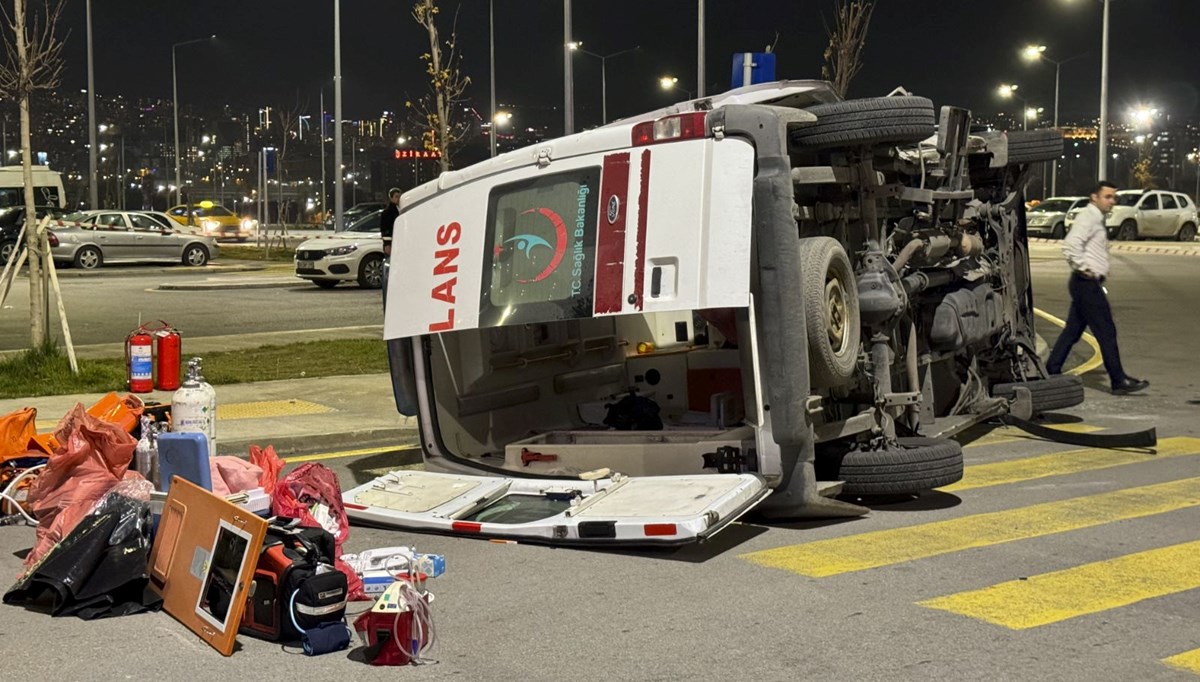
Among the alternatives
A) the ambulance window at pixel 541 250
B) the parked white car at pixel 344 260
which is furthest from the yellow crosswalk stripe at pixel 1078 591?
the parked white car at pixel 344 260

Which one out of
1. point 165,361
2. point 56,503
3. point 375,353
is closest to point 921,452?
point 56,503

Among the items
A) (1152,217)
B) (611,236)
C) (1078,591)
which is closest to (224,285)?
(611,236)

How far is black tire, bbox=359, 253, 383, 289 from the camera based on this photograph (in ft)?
88.4

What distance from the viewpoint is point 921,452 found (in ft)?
25.1

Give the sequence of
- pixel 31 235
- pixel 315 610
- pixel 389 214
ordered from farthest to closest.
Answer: pixel 389 214
pixel 31 235
pixel 315 610

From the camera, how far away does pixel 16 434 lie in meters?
8.25

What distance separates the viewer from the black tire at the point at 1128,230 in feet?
143

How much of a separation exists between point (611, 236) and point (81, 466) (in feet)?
10.0

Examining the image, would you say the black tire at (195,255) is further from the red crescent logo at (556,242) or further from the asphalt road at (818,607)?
the red crescent logo at (556,242)

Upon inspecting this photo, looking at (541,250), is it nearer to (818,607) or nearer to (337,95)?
(818,607)

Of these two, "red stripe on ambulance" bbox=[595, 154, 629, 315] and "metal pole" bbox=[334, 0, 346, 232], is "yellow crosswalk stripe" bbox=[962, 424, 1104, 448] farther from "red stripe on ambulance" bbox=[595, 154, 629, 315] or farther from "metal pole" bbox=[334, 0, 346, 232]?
"metal pole" bbox=[334, 0, 346, 232]

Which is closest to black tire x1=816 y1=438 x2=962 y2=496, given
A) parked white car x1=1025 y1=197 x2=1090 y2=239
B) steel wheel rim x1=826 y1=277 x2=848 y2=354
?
steel wheel rim x1=826 y1=277 x2=848 y2=354

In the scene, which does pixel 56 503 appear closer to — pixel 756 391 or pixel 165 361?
pixel 756 391

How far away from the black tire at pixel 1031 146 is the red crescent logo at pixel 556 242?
444cm
